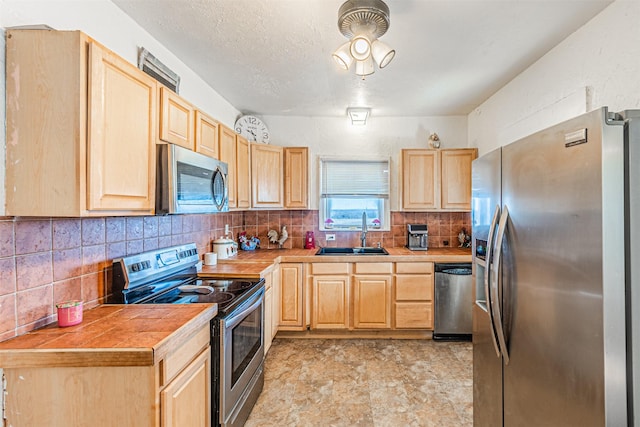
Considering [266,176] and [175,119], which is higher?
[175,119]

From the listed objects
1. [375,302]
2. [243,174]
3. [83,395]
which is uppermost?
[243,174]

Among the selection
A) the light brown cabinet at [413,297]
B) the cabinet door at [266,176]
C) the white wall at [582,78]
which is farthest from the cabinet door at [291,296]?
the white wall at [582,78]

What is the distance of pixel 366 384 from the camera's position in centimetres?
235

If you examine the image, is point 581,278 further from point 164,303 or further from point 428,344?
point 428,344

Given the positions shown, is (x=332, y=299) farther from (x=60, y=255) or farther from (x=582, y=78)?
(x=582, y=78)

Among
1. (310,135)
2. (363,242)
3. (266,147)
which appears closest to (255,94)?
(266,147)

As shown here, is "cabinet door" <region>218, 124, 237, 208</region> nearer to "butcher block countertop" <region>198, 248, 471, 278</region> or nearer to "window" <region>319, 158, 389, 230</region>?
"butcher block countertop" <region>198, 248, 471, 278</region>

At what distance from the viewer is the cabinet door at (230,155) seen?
248 cm

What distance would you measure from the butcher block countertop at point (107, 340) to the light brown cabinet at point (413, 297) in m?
2.21

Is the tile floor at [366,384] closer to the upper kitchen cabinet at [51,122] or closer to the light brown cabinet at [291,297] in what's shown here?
the light brown cabinet at [291,297]

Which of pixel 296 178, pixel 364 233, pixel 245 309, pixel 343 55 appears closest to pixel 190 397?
pixel 245 309

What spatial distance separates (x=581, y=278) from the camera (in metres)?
0.95

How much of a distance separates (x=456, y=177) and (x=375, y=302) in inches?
67.1

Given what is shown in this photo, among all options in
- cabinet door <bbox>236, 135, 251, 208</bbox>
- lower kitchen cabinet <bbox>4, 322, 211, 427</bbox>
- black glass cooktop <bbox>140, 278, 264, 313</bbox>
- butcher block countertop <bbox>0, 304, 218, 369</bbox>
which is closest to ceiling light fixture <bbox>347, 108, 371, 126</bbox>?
cabinet door <bbox>236, 135, 251, 208</bbox>
